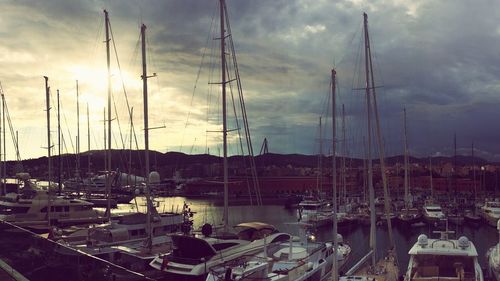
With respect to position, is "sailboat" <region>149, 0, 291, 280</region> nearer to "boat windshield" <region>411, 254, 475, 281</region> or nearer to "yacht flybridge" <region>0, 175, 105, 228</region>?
"boat windshield" <region>411, 254, 475, 281</region>

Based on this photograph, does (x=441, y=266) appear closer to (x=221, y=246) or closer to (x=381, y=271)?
(x=381, y=271)

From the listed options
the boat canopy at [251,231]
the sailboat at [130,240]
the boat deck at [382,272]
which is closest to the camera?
the boat deck at [382,272]

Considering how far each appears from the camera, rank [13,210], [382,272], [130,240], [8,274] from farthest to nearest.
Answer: [13,210]
[130,240]
[382,272]
[8,274]

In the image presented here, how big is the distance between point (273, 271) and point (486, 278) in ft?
54.3

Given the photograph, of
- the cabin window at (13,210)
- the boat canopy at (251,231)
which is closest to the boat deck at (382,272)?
the boat canopy at (251,231)

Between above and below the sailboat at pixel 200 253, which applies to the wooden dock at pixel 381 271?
below

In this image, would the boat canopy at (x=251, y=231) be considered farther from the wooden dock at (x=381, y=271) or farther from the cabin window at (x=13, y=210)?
the cabin window at (x=13, y=210)

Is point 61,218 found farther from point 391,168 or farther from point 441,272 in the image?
point 391,168

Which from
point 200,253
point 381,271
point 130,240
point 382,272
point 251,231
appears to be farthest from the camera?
point 130,240

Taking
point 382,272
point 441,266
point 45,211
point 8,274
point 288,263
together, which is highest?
point 8,274

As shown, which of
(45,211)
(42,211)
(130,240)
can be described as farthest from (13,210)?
(130,240)

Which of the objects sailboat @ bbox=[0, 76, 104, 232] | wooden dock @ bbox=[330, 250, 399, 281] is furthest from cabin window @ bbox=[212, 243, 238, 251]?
sailboat @ bbox=[0, 76, 104, 232]

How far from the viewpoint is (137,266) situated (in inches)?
928

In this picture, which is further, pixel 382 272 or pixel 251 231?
pixel 251 231
